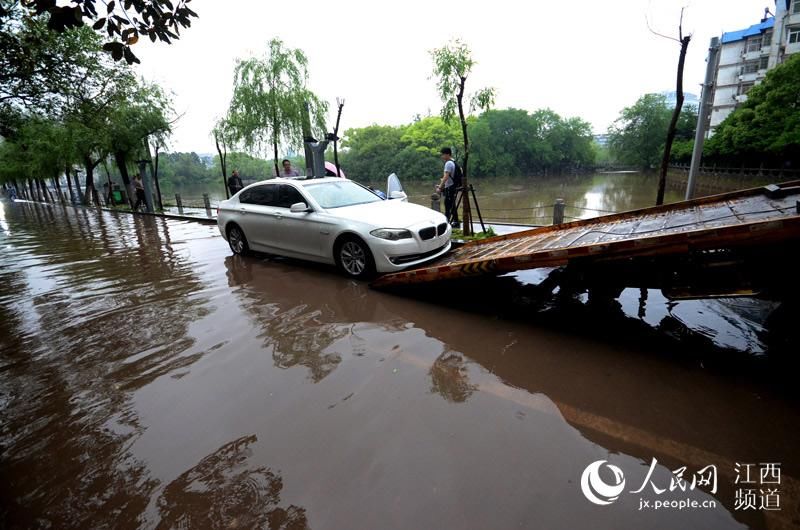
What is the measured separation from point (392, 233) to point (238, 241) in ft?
13.0

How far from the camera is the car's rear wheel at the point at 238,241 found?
7621 millimetres

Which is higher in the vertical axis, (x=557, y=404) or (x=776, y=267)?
(x=776, y=267)

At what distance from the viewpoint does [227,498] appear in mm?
2117

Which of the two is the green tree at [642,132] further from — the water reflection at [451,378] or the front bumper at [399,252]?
the water reflection at [451,378]

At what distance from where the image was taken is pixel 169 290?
591 centimetres

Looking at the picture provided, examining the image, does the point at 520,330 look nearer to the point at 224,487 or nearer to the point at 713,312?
the point at 713,312

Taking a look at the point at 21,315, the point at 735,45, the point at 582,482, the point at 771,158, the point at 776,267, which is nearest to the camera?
the point at 582,482

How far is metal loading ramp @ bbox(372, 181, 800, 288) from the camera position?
276 cm

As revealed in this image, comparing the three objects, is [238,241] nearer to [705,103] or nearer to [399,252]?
[399,252]

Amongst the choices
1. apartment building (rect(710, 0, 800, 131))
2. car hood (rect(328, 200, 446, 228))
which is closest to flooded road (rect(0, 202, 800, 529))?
car hood (rect(328, 200, 446, 228))

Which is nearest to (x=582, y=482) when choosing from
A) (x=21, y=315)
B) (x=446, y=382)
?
(x=446, y=382)

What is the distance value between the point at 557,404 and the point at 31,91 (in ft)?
41.3

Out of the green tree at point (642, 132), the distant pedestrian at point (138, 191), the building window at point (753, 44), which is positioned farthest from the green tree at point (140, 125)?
the building window at point (753, 44)

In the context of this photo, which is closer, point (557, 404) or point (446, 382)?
point (557, 404)
